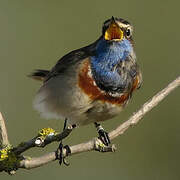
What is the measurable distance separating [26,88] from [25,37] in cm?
84

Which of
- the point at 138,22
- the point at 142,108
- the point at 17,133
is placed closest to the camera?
the point at 142,108

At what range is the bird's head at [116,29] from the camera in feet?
20.2

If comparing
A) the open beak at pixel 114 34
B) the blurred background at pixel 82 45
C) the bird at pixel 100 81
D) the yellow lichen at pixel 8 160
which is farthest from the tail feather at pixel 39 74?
the yellow lichen at pixel 8 160

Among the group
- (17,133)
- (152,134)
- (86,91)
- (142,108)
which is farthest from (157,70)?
(142,108)

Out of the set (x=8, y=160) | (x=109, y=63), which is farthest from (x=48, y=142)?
(x=109, y=63)

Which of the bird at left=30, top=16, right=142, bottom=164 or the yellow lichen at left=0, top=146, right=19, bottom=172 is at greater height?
the bird at left=30, top=16, right=142, bottom=164

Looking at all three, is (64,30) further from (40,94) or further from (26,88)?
(40,94)

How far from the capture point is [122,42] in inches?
249

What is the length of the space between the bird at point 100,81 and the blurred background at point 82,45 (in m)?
1.61

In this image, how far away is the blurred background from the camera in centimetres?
814

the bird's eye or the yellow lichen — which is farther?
the bird's eye

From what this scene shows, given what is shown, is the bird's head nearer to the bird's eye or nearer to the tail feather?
the bird's eye

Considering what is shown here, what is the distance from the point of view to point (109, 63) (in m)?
6.39

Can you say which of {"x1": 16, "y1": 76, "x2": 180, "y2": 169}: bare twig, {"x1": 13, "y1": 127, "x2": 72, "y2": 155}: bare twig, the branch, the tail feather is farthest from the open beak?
the tail feather
